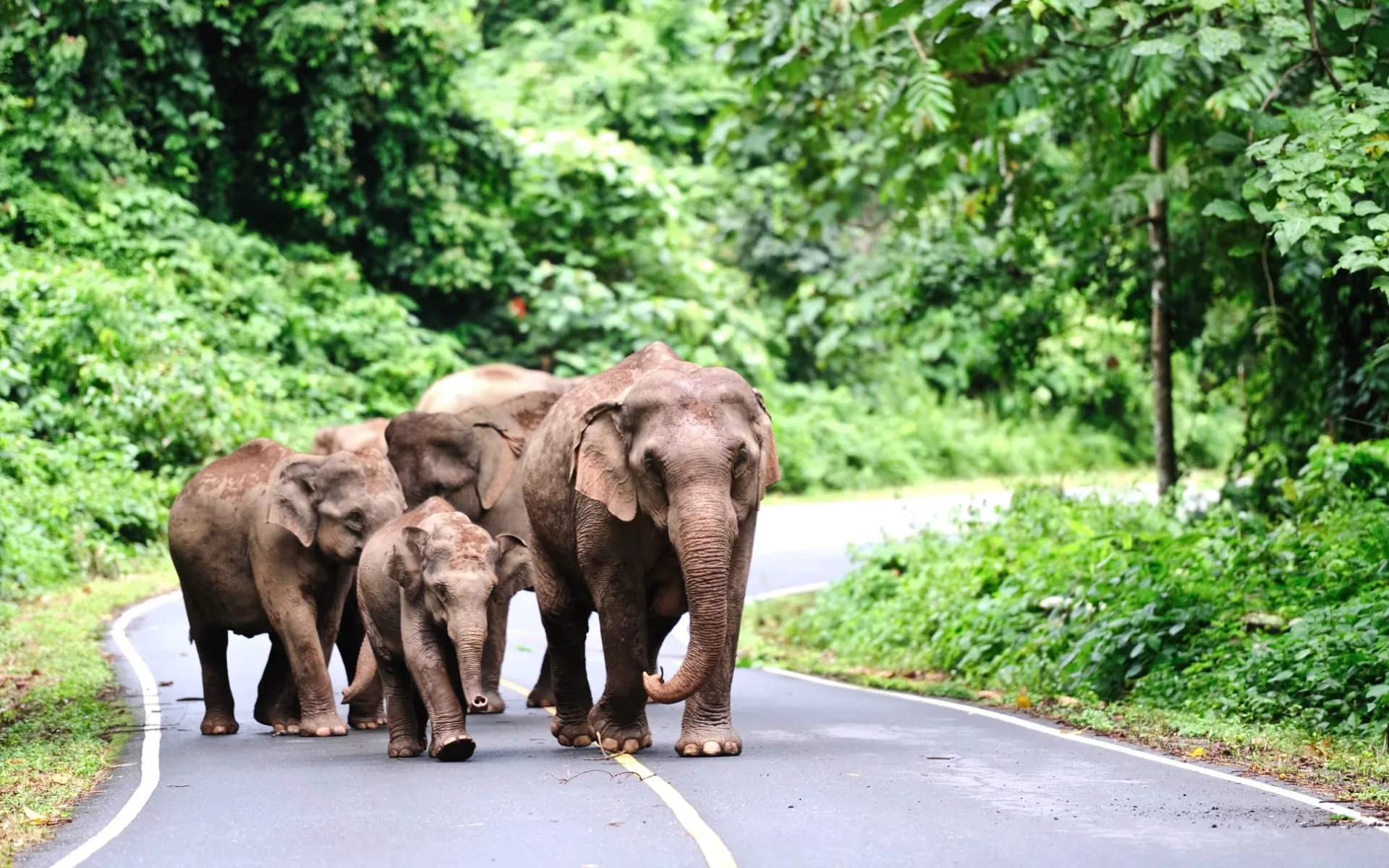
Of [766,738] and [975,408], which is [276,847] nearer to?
[766,738]

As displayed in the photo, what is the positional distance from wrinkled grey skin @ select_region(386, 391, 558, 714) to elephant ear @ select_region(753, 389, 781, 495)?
3.69 m

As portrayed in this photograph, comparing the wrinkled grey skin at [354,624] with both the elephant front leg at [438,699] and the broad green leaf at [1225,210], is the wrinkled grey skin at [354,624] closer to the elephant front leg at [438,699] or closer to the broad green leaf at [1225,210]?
the elephant front leg at [438,699]

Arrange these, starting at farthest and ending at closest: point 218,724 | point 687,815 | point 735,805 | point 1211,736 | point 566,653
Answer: point 218,724 → point 566,653 → point 1211,736 → point 735,805 → point 687,815

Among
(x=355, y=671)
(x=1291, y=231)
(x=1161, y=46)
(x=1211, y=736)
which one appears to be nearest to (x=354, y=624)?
(x=355, y=671)

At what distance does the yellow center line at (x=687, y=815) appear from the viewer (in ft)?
26.5

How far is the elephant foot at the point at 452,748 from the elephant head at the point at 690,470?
122 centimetres

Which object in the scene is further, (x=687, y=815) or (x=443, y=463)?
(x=443, y=463)

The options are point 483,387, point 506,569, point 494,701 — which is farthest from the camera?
point 483,387

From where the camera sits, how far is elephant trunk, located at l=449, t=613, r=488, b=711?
10.9 m

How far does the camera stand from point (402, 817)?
30.5ft

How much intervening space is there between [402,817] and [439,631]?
231 centimetres

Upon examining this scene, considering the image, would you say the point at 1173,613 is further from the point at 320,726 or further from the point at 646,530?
the point at 320,726

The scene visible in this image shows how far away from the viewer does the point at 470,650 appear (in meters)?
11.1

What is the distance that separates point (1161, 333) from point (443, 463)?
9.64 metres
